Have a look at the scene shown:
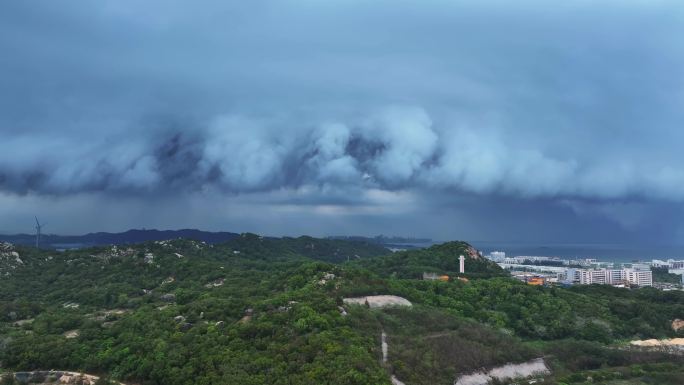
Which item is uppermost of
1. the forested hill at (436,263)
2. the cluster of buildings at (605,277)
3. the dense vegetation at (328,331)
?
the forested hill at (436,263)

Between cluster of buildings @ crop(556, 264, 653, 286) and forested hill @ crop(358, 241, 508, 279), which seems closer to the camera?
forested hill @ crop(358, 241, 508, 279)

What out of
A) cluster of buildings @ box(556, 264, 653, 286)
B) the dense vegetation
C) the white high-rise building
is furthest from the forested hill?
the white high-rise building

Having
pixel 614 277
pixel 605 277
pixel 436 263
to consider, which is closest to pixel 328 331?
pixel 436 263

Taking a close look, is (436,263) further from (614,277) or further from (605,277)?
(614,277)

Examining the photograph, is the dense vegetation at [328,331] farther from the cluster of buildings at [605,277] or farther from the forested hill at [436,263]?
the cluster of buildings at [605,277]

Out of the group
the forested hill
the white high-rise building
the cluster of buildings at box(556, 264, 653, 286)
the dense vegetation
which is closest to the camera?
the dense vegetation

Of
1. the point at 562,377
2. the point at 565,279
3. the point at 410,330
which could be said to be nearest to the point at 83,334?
the point at 410,330

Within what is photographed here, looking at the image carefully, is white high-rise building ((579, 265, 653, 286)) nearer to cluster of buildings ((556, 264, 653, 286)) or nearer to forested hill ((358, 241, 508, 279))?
cluster of buildings ((556, 264, 653, 286))

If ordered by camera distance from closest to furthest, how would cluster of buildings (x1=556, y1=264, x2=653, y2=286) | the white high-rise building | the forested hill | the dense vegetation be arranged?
1. the dense vegetation
2. the forested hill
3. the white high-rise building
4. cluster of buildings (x1=556, y1=264, x2=653, y2=286)

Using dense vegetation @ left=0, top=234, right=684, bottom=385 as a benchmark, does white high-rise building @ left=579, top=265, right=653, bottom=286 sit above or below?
below

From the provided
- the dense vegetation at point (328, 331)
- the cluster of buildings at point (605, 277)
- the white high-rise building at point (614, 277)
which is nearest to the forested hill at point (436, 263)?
the dense vegetation at point (328, 331)
